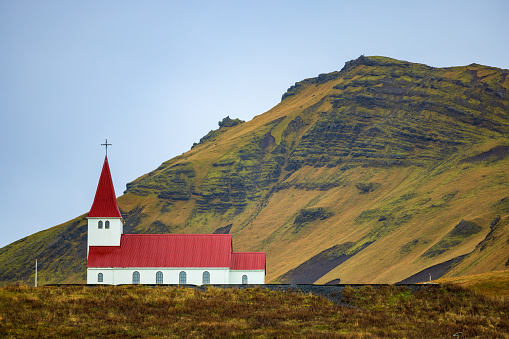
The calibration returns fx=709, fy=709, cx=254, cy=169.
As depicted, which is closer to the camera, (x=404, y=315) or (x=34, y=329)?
(x=34, y=329)

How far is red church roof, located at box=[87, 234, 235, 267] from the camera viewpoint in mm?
83500

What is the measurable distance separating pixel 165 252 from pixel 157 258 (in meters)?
1.22

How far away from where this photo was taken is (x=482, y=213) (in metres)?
190

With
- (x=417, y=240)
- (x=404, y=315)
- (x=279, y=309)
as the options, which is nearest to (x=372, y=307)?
(x=404, y=315)

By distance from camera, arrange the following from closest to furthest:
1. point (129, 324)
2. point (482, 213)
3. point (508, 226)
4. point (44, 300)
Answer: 1. point (129, 324)
2. point (44, 300)
3. point (508, 226)
4. point (482, 213)

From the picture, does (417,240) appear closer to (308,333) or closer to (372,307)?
(372,307)

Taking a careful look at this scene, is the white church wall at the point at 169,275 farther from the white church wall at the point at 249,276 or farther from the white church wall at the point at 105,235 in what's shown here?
the white church wall at the point at 105,235

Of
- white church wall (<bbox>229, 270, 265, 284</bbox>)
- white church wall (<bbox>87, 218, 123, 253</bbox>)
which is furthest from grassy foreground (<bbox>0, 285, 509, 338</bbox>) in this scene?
white church wall (<bbox>87, 218, 123, 253</bbox>)

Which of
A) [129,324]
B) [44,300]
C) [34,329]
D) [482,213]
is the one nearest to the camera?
[34,329]

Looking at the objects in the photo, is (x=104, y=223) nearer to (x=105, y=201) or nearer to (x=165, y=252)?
(x=105, y=201)

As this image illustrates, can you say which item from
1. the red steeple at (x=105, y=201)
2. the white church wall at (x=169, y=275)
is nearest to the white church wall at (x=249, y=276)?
the white church wall at (x=169, y=275)

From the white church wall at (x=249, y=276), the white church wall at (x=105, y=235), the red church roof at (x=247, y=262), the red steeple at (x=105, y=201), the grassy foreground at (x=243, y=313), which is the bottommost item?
the grassy foreground at (x=243, y=313)

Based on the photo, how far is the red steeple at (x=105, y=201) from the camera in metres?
86.7

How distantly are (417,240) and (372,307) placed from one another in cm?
14379
